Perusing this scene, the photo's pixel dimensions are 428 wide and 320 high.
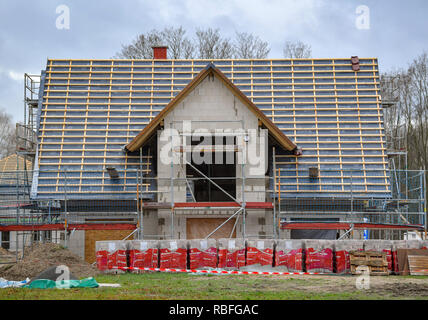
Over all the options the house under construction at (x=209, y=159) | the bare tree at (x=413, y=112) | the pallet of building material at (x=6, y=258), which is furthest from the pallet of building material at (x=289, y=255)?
the bare tree at (x=413, y=112)

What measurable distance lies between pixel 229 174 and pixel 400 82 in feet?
83.9

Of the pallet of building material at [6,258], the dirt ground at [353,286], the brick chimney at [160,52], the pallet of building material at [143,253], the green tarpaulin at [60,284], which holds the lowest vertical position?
the pallet of building material at [6,258]

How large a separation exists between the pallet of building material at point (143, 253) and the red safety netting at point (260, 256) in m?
3.16

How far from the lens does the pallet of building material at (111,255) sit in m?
18.7

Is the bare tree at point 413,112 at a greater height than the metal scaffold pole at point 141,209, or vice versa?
the bare tree at point 413,112

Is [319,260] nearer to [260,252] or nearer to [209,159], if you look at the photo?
[260,252]

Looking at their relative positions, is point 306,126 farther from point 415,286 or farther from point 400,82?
point 400,82

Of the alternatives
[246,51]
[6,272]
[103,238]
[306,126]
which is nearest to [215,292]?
[6,272]

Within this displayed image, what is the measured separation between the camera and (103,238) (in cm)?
2355

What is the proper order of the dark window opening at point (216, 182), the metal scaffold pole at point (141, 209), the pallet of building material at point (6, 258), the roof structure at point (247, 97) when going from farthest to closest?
the dark window opening at point (216, 182) < the pallet of building material at point (6, 258) < the roof structure at point (247, 97) < the metal scaffold pole at point (141, 209)

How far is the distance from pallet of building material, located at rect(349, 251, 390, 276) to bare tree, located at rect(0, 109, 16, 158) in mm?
54362

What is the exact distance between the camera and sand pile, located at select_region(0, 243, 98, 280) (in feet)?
56.2

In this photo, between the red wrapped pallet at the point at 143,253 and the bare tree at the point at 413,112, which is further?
the bare tree at the point at 413,112

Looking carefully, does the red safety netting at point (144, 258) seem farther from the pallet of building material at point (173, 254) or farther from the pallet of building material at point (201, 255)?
the pallet of building material at point (201, 255)
